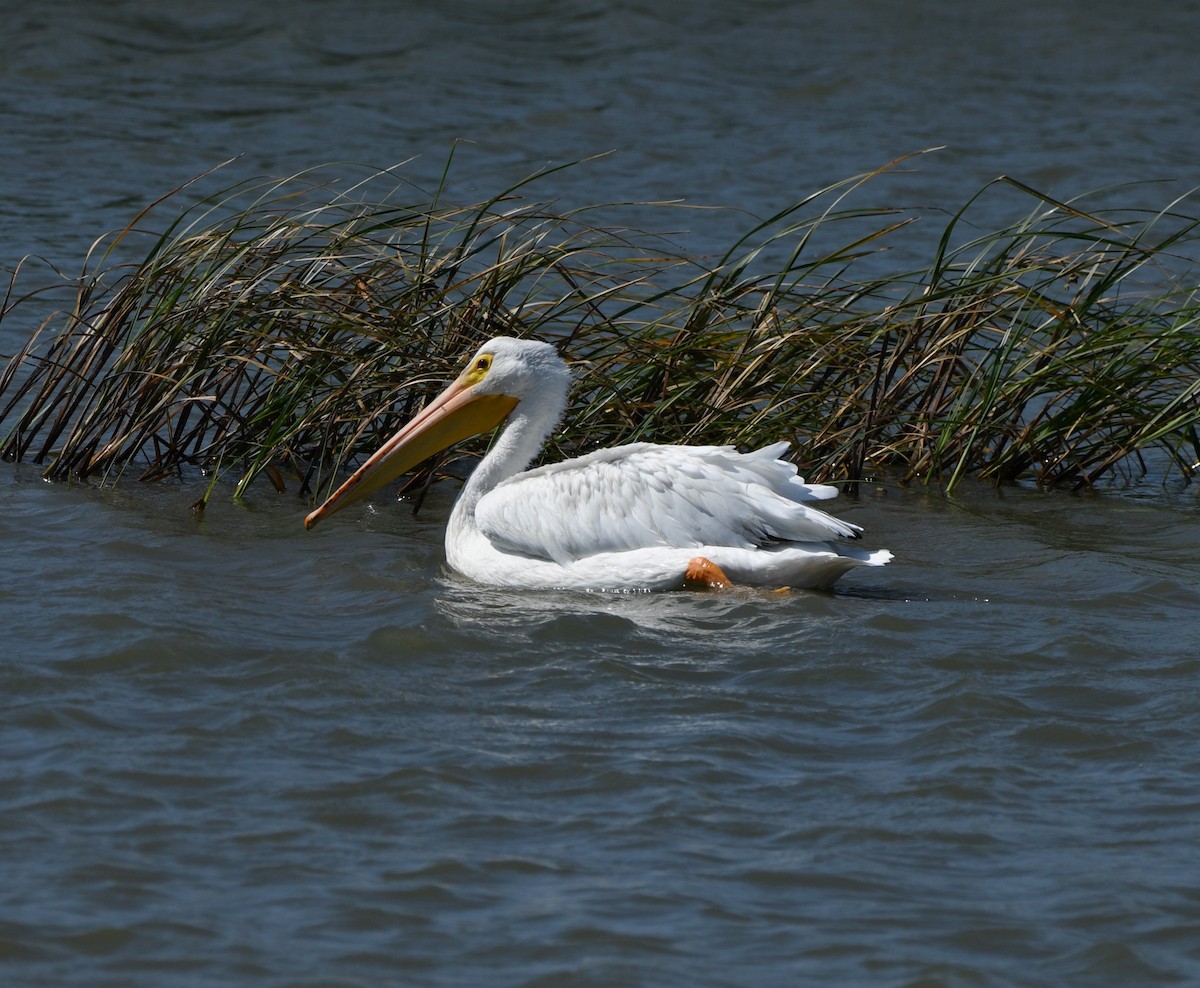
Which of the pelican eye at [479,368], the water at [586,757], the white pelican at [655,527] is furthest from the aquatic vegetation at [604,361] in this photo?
the white pelican at [655,527]

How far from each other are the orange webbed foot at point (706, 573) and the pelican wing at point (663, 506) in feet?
0.28

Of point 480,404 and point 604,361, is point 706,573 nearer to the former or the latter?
point 480,404

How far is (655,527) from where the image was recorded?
199 inches

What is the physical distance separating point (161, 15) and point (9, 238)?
5.23 meters

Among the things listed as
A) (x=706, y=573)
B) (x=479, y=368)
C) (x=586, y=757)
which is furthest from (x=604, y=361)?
(x=586, y=757)

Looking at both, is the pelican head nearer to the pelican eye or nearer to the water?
the pelican eye

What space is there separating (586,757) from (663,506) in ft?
4.58

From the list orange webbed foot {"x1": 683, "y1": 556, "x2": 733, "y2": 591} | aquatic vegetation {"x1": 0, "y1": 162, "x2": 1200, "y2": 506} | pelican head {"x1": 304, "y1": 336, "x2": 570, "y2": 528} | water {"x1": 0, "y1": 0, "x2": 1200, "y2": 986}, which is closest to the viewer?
water {"x1": 0, "y1": 0, "x2": 1200, "y2": 986}

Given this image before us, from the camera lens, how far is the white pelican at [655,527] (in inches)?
195

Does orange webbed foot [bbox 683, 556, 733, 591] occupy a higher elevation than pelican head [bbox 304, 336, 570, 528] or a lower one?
lower

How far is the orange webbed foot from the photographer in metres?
4.94

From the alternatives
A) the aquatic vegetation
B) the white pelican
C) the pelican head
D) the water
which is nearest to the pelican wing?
the white pelican

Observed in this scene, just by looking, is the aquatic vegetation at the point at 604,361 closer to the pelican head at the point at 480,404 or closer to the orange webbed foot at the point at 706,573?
the pelican head at the point at 480,404

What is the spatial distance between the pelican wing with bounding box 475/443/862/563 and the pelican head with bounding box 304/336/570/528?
Answer: 1.32ft
